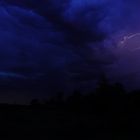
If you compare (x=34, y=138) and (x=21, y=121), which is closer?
(x=34, y=138)

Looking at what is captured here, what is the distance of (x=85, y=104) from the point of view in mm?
59188

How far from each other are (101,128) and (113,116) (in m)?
7.51

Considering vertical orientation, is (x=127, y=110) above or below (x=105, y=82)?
below

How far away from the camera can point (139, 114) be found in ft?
157

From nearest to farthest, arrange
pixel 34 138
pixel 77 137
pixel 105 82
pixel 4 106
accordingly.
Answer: pixel 34 138, pixel 77 137, pixel 4 106, pixel 105 82

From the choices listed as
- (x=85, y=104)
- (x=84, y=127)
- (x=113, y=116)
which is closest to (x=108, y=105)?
(x=85, y=104)

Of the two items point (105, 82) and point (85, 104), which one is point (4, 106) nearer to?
point (85, 104)

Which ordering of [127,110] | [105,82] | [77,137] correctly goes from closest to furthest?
[77,137] → [127,110] → [105,82]

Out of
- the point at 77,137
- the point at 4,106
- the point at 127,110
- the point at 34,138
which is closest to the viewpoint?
the point at 34,138

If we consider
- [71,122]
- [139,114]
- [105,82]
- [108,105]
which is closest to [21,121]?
[71,122]

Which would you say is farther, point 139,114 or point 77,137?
point 139,114

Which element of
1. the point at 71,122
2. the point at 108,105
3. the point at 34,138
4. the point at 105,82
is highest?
the point at 105,82

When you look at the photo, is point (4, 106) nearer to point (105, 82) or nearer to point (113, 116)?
point (113, 116)

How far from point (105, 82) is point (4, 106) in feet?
103
